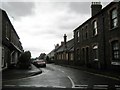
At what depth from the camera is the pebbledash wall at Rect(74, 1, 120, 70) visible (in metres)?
21.2

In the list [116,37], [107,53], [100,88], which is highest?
[116,37]

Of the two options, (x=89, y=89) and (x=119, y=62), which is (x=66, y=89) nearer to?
(x=89, y=89)

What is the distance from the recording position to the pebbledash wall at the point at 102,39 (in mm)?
21219

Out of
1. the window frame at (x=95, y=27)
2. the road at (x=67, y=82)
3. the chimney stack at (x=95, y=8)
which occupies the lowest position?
the road at (x=67, y=82)

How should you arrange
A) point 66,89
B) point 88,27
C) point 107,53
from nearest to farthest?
point 66,89
point 107,53
point 88,27

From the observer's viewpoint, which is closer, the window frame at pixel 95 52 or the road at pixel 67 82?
the road at pixel 67 82

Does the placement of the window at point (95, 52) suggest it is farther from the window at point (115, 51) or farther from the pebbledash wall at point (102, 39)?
the window at point (115, 51)

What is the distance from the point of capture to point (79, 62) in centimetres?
3566

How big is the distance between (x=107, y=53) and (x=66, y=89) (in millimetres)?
13417

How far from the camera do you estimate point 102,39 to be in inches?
973

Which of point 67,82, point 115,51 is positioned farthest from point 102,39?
point 67,82

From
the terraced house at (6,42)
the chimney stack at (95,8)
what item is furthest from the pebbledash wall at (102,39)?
the terraced house at (6,42)

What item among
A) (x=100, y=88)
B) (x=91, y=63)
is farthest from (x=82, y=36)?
(x=100, y=88)

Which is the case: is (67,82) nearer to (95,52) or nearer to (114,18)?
(114,18)
